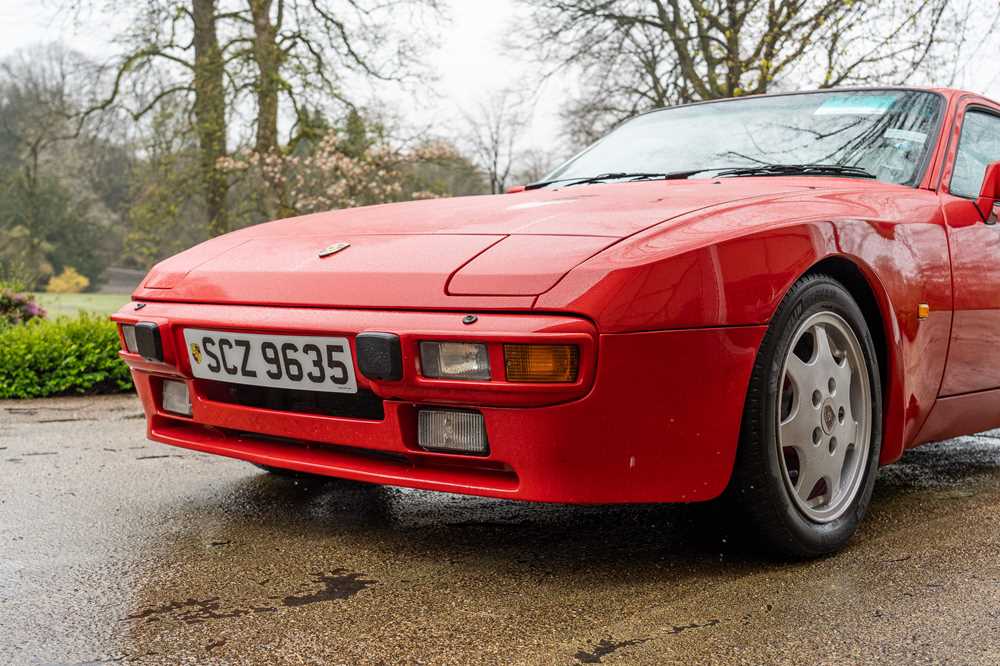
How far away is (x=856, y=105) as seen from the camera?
11.0 feet

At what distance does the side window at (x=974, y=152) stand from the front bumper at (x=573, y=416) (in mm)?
1479

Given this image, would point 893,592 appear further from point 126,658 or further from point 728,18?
point 728,18

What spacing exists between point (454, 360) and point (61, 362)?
488 cm

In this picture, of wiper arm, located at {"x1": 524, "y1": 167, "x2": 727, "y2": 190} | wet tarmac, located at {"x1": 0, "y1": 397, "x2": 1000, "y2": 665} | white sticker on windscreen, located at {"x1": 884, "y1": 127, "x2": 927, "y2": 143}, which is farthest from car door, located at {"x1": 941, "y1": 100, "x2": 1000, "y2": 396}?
wiper arm, located at {"x1": 524, "y1": 167, "x2": 727, "y2": 190}

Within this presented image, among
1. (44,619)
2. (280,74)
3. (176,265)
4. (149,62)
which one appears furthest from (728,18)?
(44,619)

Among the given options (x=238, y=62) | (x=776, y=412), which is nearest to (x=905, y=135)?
(x=776, y=412)

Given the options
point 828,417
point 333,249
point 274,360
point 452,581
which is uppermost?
point 333,249

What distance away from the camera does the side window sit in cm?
327

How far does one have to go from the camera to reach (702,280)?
2.13 metres

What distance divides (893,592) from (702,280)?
84 centimetres

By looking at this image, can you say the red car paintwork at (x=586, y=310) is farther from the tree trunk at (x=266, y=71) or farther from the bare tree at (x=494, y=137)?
the bare tree at (x=494, y=137)

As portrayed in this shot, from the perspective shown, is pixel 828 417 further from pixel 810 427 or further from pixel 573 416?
pixel 573 416

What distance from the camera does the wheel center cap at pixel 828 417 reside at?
2527 mm

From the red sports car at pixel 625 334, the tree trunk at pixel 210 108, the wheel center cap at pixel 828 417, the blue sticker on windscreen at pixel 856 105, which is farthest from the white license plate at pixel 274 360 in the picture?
the tree trunk at pixel 210 108
